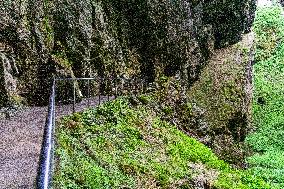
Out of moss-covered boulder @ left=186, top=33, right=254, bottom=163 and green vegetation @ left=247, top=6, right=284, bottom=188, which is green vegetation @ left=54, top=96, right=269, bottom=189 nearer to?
green vegetation @ left=247, top=6, right=284, bottom=188

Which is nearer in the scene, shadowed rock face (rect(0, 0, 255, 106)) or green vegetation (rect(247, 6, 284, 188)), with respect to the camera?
shadowed rock face (rect(0, 0, 255, 106))

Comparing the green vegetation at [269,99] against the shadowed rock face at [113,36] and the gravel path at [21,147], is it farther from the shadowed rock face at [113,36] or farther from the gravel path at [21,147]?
the gravel path at [21,147]

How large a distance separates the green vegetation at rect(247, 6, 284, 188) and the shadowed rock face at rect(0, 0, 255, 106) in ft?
19.3

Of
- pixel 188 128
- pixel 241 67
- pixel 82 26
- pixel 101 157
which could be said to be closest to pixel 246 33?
pixel 241 67

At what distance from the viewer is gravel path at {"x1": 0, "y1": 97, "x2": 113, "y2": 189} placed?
6.21 meters

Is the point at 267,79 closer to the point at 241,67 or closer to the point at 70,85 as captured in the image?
the point at 241,67

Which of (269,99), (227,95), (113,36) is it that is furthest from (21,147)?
(269,99)

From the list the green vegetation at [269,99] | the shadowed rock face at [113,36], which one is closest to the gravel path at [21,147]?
the shadowed rock face at [113,36]

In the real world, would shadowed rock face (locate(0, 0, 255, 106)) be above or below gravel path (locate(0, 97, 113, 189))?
above

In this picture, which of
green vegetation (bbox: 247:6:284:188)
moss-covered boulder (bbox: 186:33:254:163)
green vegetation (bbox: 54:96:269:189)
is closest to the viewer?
green vegetation (bbox: 54:96:269:189)

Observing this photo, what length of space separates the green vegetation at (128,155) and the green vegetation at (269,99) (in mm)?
6036

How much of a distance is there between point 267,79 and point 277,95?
2494mm

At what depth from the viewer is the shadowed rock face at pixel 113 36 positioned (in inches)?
509

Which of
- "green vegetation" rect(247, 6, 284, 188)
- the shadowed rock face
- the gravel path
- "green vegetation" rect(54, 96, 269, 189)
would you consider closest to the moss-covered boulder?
the shadowed rock face
